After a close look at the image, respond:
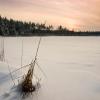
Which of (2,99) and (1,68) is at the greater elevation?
(1,68)

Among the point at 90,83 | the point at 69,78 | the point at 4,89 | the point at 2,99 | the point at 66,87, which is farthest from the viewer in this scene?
the point at 69,78

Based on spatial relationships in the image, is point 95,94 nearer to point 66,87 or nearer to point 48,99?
point 66,87

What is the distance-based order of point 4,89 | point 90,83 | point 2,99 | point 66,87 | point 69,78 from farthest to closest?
point 69,78 → point 90,83 → point 66,87 → point 4,89 → point 2,99

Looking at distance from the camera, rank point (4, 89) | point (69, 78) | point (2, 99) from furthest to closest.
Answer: point (69, 78), point (4, 89), point (2, 99)

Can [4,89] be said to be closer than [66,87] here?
Yes

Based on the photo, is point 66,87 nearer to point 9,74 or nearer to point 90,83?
point 90,83

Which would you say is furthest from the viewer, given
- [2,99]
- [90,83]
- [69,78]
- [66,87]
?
[69,78]

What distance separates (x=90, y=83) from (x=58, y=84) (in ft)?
1.90

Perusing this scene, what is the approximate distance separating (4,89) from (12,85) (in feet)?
0.51

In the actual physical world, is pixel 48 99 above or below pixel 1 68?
below

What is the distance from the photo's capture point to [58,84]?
4004 millimetres

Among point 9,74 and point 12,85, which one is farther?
point 9,74

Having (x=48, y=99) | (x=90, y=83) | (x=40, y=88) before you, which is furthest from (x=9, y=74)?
(x=90, y=83)

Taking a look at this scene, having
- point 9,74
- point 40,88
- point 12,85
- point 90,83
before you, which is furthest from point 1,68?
point 90,83
